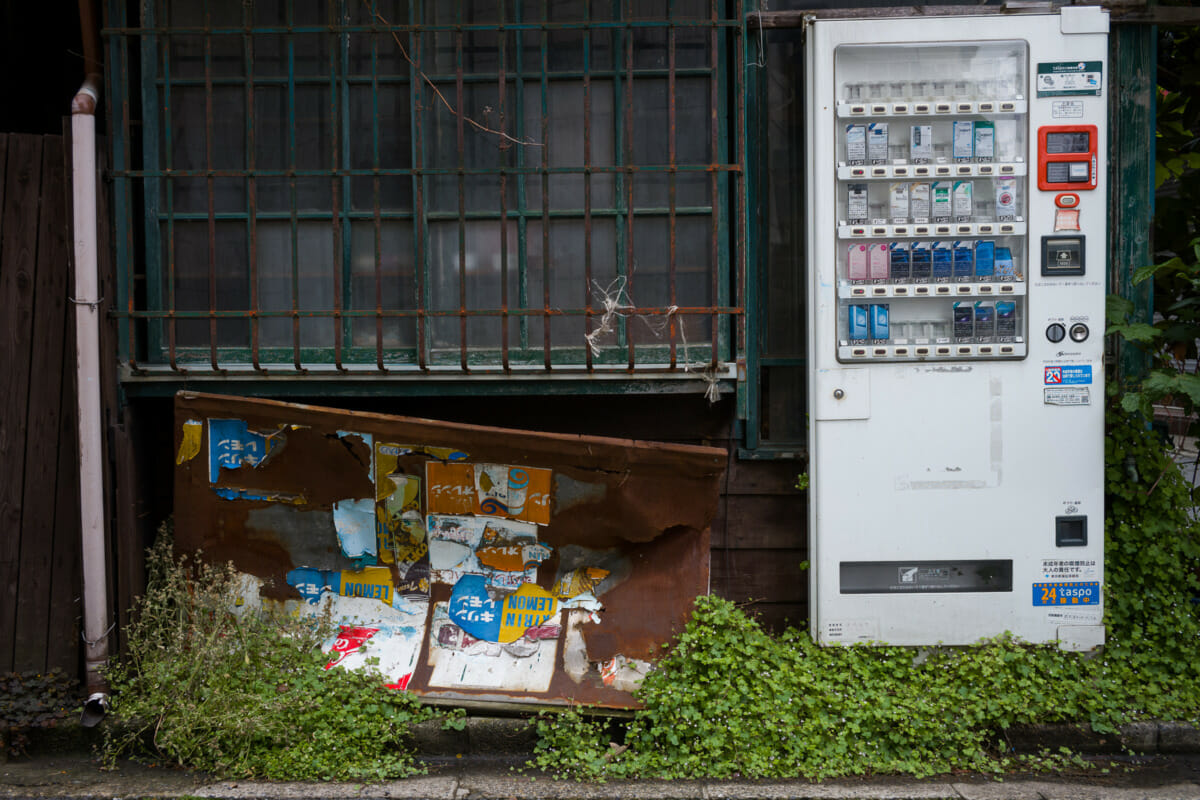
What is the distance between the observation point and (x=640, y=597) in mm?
4480

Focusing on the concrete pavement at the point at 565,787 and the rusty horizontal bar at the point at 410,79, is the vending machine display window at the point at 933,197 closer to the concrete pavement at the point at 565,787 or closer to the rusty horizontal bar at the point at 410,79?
the rusty horizontal bar at the point at 410,79

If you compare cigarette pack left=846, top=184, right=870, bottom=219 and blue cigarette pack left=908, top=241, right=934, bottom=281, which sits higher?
cigarette pack left=846, top=184, right=870, bottom=219

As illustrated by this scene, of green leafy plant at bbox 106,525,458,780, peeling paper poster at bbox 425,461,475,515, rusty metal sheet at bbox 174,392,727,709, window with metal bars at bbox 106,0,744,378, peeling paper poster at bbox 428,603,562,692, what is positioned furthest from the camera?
window with metal bars at bbox 106,0,744,378

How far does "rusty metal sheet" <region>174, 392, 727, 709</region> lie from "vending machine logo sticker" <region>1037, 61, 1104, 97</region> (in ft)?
8.33

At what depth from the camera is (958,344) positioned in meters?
4.45

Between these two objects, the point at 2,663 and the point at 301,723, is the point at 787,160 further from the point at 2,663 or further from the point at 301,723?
the point at 2,663

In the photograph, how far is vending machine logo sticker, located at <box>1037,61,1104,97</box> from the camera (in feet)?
14.4

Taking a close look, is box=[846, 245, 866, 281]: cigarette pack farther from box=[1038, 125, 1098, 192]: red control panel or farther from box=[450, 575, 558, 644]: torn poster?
box=[450, 575, 558, 644]: torn poster

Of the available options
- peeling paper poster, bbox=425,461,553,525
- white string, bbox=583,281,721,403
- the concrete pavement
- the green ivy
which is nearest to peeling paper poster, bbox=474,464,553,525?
peeling paper poster, bbox=425,461,553,525

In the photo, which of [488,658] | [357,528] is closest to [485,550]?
[488,658]

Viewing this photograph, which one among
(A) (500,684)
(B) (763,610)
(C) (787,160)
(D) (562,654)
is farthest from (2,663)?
(C) (787,160)

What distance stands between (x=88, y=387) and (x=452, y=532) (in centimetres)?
197

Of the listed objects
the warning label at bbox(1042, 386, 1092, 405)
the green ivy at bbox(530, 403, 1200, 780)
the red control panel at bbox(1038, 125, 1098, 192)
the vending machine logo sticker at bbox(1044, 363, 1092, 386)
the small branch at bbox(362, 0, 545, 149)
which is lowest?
the green ivy at bbox(530, 403, 1200, 780)

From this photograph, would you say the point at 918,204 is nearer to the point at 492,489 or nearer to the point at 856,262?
the point at 856,262
